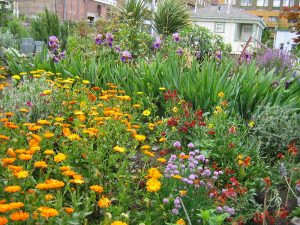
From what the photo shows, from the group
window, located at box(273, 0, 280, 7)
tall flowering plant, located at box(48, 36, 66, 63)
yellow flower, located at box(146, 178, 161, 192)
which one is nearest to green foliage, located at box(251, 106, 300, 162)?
yellow flower, located at box(146, 178, 161, 192)

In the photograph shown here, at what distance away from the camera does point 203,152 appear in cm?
343

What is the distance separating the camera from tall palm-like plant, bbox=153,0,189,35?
13.0 metres

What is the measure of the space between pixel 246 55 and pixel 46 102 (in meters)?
3.72

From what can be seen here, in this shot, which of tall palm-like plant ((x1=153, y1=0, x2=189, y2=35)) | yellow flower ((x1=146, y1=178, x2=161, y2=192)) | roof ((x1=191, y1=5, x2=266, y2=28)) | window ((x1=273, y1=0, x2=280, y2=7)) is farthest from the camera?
window ((x1=273, y1=0, x2=280, y2=7))

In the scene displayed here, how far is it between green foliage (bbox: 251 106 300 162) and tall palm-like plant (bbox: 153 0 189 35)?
931cm

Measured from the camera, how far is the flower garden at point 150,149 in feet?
7.97

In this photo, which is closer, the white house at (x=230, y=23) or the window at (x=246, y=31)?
the white house at (x=230, y=23)

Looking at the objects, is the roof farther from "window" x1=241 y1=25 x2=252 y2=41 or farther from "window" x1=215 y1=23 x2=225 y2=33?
"window" x1=241 y1=25 x2=252 y2=41

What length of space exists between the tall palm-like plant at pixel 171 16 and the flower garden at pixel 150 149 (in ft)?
23.6

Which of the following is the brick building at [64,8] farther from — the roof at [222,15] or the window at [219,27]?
the window at [219,27]

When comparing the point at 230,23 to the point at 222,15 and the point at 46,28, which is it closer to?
the point at 222,15

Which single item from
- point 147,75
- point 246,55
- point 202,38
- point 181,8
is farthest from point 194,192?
point 181,8

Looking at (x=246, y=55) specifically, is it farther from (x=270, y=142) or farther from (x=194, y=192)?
(x=194, y=192)

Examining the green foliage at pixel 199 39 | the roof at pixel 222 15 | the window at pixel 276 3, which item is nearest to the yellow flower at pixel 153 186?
the green foliage at pixel 199 39
